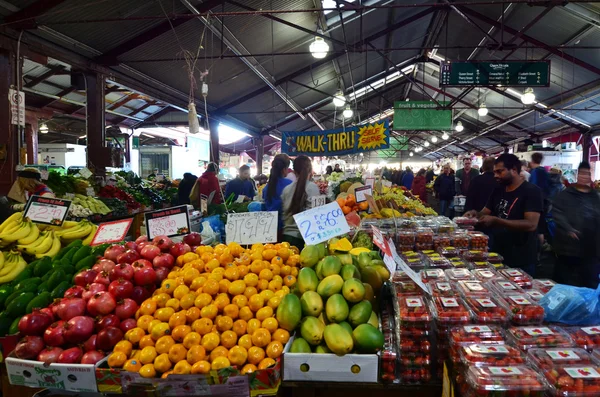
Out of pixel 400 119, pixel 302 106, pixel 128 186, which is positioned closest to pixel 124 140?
pixel 128 186

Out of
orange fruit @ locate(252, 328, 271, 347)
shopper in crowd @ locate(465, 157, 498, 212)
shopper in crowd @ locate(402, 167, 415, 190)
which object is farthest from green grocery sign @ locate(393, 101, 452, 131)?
orange fruit @ locate(252, 328, 271, 347)

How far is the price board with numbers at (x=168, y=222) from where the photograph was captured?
9.81 ft

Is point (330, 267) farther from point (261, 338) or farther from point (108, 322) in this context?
point (108, 322)

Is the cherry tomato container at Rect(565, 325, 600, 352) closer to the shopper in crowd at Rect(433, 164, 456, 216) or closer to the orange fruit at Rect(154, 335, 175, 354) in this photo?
the orange fruit at Rect(154, 335, 175, 354)

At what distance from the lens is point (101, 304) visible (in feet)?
6.57

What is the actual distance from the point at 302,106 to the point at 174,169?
20.7 ft

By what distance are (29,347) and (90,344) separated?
0.28 m

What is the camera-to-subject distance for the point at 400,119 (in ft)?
41.4

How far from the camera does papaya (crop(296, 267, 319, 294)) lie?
6.92 ft

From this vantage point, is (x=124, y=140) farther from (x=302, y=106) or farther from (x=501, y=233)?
(x=501, y=233)

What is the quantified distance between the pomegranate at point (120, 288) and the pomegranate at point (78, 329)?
0.65 feet

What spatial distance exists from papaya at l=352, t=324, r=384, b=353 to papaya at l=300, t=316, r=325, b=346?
163 millimetres

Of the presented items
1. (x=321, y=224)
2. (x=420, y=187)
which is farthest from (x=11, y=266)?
(x=420, y=187)

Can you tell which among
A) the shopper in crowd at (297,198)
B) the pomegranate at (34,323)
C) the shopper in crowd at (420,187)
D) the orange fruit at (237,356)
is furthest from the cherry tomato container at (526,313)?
the shopper in crowd at (420,187)
